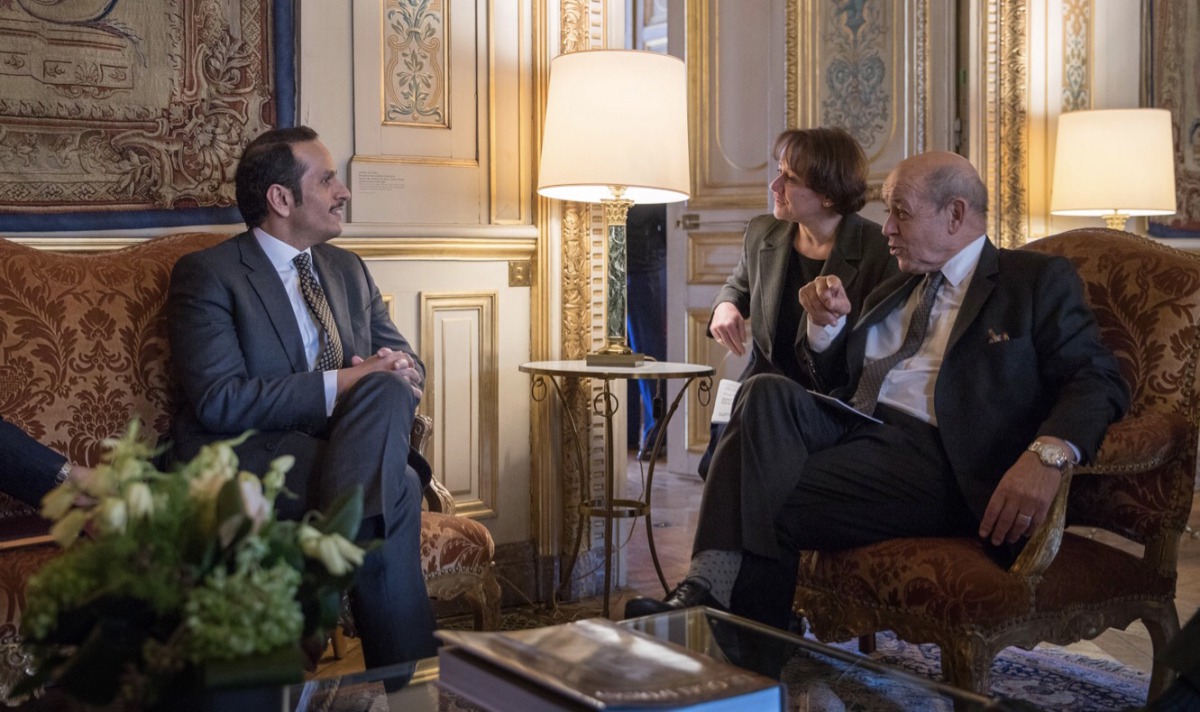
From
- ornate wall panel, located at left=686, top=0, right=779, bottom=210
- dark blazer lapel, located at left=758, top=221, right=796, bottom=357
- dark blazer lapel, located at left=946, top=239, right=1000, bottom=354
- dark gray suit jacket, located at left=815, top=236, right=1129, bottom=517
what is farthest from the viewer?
ornate wall panel, located at left=686, top=0, right=779, bottom=210

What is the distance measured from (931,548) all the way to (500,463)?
1.49 meters

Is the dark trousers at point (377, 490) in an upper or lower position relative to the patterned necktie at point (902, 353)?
lower

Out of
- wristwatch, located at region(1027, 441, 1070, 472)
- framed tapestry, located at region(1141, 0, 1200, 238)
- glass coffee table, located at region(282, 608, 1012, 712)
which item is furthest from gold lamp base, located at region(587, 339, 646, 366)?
framed tapestry, located at region(1141, 0, 1200, 238)

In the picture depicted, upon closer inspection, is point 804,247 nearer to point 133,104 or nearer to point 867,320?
point 867,320

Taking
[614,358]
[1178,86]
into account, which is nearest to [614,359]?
[614,358]

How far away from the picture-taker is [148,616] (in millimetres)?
1095

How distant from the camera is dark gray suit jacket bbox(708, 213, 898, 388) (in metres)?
2.85

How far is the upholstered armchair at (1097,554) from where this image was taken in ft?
6.93

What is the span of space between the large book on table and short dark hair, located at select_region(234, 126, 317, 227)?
150cm

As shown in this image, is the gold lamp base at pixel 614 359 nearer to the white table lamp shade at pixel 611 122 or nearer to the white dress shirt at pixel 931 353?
the white table lamp shade at pixel 611 122

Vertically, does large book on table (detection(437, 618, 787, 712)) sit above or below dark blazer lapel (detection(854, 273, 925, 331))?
below

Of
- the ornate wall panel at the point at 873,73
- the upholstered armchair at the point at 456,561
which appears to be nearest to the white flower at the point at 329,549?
the upholstered armchair at the point at 456,561

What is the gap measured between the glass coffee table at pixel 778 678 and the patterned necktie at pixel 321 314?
104cm

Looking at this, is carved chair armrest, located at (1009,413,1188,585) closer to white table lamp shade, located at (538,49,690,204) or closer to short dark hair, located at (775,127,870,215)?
short dark hair, located at (775,127,870,215)
